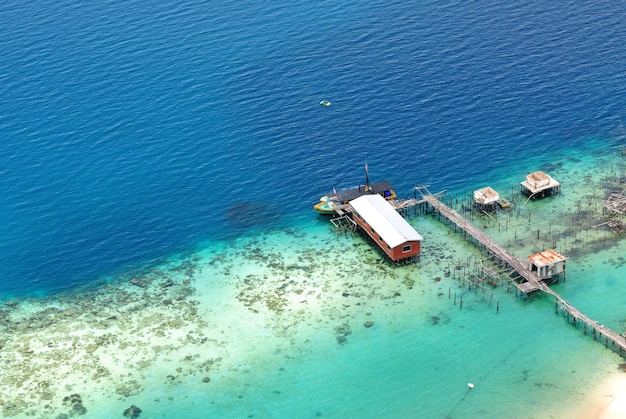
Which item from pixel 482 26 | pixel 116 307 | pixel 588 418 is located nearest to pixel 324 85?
pixel 482 26

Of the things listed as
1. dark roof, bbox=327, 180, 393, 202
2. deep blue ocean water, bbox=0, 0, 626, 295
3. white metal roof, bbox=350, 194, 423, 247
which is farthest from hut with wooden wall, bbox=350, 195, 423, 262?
deep blue ocean water, bbox=0, 0, 626, 295

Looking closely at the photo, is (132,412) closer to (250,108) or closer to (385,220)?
(385,220)

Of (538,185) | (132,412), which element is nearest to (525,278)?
(538,185)

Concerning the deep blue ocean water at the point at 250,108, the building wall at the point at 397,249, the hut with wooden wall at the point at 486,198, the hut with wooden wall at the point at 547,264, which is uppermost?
the deep blue ocean water at the point at 250,108

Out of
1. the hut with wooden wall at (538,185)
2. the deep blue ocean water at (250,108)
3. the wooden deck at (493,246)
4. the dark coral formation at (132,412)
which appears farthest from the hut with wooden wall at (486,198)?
the dark coral formation at (132,412)

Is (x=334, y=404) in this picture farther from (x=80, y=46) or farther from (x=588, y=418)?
(x=80, y=46)

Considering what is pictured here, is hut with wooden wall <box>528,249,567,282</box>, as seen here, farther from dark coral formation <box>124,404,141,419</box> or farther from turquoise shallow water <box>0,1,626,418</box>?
dark coral formation <box>124,404,141,419</box>

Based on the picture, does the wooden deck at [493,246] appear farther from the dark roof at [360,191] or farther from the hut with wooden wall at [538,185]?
the hut with wooden wall at [538,185]
